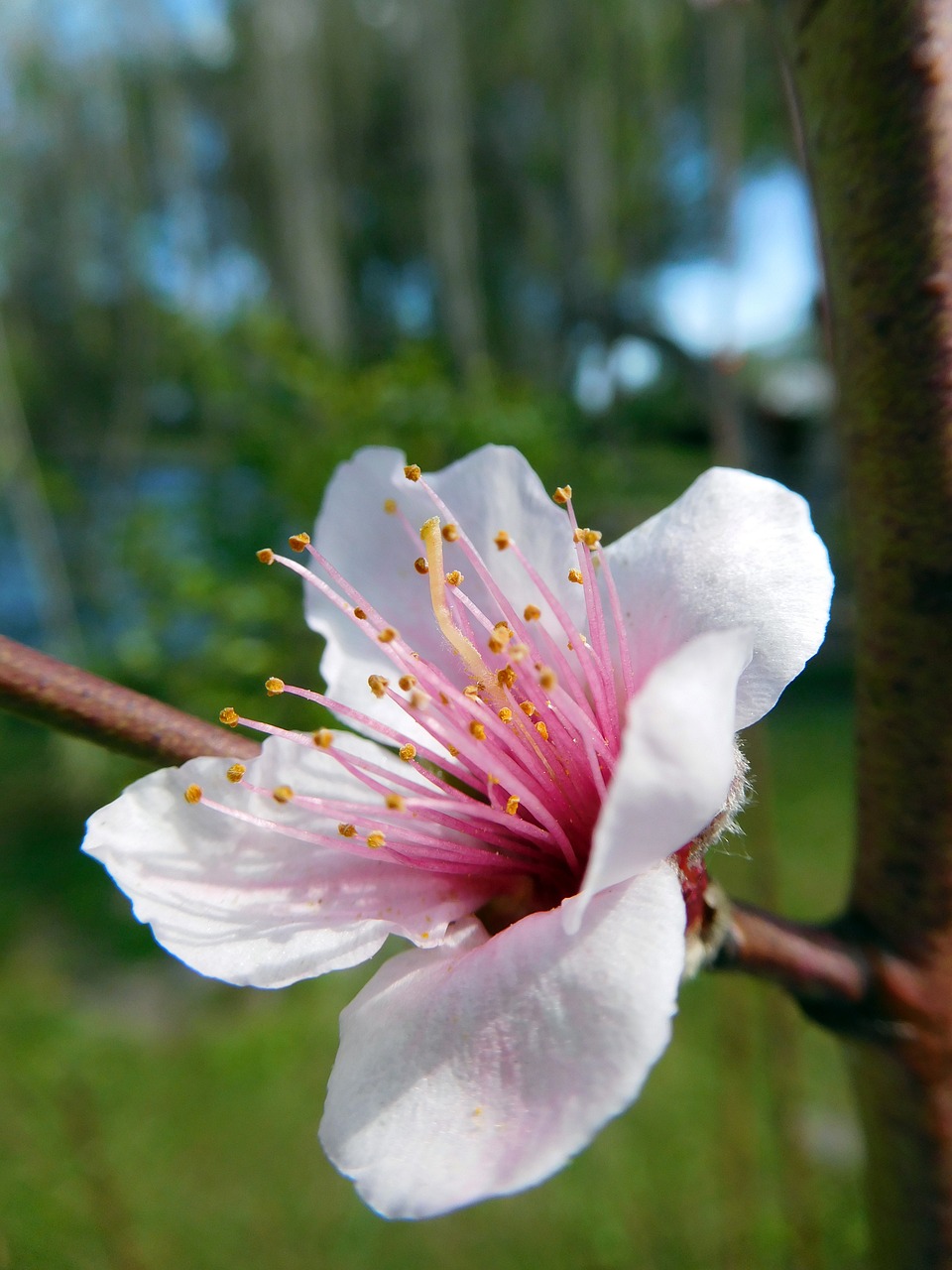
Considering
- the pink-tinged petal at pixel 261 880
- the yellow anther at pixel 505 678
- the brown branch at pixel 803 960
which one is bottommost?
the brown branch at pixel 803 960

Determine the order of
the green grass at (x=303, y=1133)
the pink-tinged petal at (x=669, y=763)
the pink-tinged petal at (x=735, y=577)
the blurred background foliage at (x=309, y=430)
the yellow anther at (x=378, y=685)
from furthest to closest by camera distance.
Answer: the blurred background foliage at (x=309, y=430) < the green grass at (x=303, y=1133) < the yellow anther at (x=378, y=685) < the pink-tinged petal at (x=735, y=577) < the pink-tinged petal at (x=669, y=763)

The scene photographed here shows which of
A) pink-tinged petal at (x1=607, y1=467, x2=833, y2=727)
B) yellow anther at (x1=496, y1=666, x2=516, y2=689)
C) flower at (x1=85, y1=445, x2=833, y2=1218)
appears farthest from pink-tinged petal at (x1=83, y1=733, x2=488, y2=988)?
pink-tinged petal at (x1=607, y1=467, x2=833, y2=727)

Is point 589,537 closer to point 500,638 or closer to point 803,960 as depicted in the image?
point 500,638

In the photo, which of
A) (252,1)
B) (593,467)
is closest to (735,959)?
(593,467)

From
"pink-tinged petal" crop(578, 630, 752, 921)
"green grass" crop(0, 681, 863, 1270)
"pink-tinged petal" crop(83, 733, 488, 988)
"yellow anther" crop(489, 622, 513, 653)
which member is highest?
"pink-tinged petal" crop(578, 630, 752, 921)

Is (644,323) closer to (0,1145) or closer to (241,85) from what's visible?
(0,1145)

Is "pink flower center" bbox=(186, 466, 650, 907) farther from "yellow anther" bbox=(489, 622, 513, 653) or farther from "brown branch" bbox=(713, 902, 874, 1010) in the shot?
"brown branch" bbox=(713, 902, 874, 1010)

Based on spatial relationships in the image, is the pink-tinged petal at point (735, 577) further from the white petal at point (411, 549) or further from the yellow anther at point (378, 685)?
the yellow anther at point (378, 685)

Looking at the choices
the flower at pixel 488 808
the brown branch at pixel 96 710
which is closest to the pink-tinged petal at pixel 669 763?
the flower at pixel 488 808
